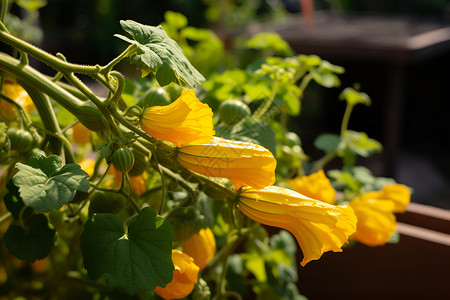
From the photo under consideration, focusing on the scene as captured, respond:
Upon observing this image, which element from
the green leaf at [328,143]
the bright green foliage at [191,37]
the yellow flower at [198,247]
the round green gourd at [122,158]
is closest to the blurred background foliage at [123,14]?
the bright green foliage at [191,37]

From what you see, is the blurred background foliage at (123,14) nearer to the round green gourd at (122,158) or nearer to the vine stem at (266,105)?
the vine stem at (266,105)

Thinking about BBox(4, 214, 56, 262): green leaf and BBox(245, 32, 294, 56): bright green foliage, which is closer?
BBox(4, 214, 56, 262): green leaf

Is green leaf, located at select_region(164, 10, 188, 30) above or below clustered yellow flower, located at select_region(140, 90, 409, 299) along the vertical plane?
above

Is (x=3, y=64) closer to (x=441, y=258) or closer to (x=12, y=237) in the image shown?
(x=12, y=237)

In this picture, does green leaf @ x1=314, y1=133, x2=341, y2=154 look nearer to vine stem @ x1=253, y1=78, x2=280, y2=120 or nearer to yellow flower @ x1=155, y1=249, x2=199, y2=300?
vine stem @ x1=253, y1=78, x2=280, y2=120

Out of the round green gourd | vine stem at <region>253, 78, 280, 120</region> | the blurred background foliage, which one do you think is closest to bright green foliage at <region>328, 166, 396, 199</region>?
vine stem at <region>253, 78, 280, 120</region>

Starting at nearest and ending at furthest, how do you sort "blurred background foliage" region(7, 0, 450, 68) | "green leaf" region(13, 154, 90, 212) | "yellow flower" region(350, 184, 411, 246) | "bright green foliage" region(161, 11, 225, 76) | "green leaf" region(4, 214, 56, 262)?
1. "green leaf" region(13, 154, 90, 212)
2. "green leaf" region(4, 214, 56, 262)
3. "yellow flower" region(350, 184, 411, 246)
4. "bright green foliage" region(161, 11, 225, 76)
5. "blurred background foliage" region(7, 0, 450, 68)
